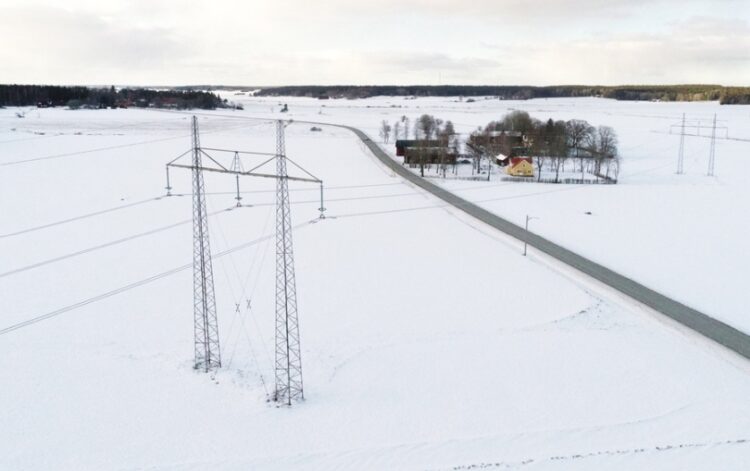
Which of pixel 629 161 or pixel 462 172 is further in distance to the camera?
pixel 629 161

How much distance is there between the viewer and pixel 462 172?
224 feet

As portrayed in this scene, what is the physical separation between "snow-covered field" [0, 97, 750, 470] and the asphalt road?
72 cm

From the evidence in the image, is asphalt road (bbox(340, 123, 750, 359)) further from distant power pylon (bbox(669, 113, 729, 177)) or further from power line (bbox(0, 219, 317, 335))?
distant power pylon (bbox(669, 113, 729, 177))

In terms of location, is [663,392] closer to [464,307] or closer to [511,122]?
[464,307]

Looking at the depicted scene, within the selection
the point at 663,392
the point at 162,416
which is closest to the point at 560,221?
the point at 663,392

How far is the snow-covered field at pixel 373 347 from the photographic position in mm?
17844

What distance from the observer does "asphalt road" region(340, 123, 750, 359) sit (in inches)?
945

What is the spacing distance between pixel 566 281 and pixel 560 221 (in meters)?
13.9

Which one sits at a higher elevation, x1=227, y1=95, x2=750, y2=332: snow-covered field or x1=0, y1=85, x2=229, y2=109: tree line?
x1=0, y1=85, x2=229, y2=109: tree line

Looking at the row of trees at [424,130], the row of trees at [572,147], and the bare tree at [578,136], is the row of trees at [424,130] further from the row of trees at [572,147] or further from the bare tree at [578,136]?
the bare tree at [578,136]

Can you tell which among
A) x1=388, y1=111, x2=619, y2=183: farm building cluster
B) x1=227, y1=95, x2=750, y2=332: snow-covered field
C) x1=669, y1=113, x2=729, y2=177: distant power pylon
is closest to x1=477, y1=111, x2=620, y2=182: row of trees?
x1=388, y1=111, x2=619, y2=183: farm building cluster

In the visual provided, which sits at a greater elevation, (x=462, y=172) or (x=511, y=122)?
(x=511, y=122)

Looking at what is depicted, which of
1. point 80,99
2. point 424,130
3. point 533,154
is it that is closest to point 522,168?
point 533,154

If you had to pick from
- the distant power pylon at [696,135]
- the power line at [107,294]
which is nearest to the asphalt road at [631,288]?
the power line at [107,294]
